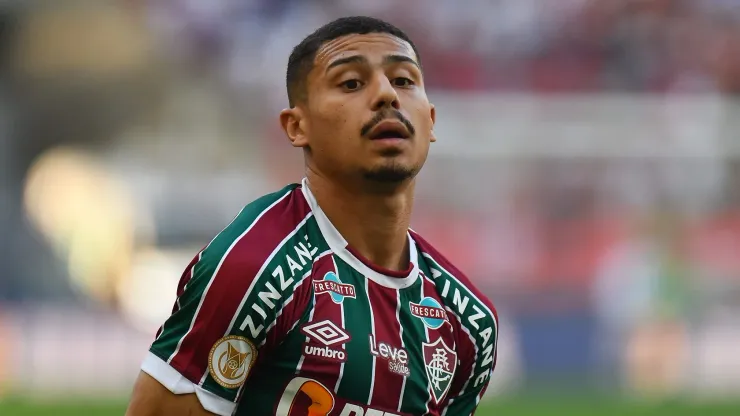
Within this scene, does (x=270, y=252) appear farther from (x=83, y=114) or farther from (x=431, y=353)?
(x=83, y=114)

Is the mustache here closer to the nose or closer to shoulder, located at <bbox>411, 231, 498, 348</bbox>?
the nose

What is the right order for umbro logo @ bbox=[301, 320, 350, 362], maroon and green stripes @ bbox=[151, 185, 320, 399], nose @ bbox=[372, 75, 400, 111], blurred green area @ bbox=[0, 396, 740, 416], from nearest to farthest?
1. maroon and green stripes @ bbox=[151, 185, 320, 399]
2. umbro logo @ bbox=[301, 320, 350, 362]
3. nose @ bbox=[372, 75, 400, 111]
4. blurred green area @ bbox=[0, 396, 740, 416]

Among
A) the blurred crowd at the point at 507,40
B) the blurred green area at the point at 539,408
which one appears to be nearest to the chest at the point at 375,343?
the blurred green area at the point at 539,408

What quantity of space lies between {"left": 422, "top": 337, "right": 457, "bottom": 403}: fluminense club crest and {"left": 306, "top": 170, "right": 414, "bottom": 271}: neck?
0.86 feet

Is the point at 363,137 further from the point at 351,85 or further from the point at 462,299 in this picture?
the point at 462,299

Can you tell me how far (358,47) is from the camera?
3.26 metres

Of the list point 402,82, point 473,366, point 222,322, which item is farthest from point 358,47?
point 473,366

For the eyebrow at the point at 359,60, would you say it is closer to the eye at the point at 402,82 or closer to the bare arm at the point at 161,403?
the eye at the point at 402,82

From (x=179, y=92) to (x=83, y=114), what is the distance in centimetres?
142

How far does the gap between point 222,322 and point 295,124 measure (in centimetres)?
74

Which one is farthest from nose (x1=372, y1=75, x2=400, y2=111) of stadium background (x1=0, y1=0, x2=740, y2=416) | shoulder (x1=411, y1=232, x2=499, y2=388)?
stadium background (x1=0, y1=0, x2=740, y2=416)

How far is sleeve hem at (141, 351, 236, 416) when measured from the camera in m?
2.88

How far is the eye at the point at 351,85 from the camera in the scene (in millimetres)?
→ 3240

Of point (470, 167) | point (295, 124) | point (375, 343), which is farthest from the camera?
point (470, 167)
